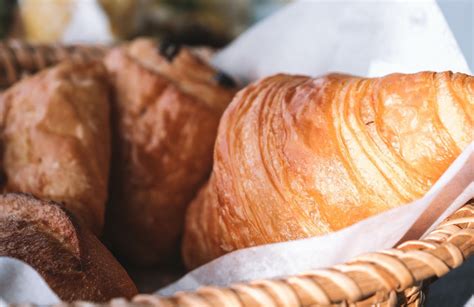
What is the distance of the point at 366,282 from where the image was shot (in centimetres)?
49

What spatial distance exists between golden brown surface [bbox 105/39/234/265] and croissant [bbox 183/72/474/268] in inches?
9.0

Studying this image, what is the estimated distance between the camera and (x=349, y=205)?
27.0 inches

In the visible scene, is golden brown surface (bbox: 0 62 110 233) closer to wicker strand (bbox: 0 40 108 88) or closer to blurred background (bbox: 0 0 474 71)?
wicker strand (bbox: 0 40 108 88)

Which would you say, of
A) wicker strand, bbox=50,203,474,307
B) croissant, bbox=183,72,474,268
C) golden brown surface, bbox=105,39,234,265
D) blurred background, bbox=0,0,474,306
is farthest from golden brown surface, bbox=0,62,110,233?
blurred background, bbox=0,0,474,306

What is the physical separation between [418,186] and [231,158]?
0.92ft

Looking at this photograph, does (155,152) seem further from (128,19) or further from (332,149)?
(128,19)

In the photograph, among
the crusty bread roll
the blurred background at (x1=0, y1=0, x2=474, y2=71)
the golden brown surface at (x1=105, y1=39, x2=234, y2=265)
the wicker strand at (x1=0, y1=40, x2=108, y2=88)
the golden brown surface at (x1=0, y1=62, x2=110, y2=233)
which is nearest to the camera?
the crusty bread roll

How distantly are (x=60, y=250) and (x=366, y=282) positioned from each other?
367 mm

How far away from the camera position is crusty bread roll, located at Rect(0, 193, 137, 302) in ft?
1.98

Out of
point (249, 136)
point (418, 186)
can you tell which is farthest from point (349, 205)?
point (249, 136)

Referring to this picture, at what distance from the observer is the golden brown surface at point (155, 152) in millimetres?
1064

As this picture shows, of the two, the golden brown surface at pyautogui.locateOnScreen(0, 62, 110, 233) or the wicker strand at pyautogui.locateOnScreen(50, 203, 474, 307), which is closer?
the wicker strand at pyautogui.locateOnScreen(50, 203, 474, 307)

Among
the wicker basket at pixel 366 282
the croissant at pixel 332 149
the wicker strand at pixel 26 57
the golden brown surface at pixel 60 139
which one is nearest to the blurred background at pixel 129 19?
the wicker strand at pixel 26 57

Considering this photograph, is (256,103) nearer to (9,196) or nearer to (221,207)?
(221,207)
